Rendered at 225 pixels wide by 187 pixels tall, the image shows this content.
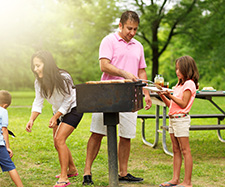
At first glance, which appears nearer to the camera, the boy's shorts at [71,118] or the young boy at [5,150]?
the young boy at [5,150]

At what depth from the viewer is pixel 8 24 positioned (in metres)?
24.4

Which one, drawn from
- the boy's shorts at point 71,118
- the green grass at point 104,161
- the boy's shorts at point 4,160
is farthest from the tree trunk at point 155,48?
the boy's shorts at point 4,160

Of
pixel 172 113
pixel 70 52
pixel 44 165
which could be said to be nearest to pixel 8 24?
pixel 70 52

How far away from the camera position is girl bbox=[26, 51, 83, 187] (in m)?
4.30

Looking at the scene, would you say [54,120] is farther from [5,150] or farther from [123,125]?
[123,125]

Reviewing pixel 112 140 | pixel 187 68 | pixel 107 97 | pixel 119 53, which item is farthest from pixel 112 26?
pixel 107 97

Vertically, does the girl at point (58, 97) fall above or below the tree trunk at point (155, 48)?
below

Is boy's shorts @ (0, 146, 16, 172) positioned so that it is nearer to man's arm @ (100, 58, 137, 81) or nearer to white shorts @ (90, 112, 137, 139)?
white shorts @ (90, 112, 137, 139)

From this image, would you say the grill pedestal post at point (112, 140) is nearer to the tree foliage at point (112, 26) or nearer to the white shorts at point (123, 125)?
the white shorts at point (123, 125)

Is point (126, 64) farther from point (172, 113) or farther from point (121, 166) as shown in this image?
point (121, 166)

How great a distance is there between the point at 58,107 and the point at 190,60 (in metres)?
1.68

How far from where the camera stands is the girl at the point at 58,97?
14.1 feet

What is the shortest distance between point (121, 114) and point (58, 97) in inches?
31.4

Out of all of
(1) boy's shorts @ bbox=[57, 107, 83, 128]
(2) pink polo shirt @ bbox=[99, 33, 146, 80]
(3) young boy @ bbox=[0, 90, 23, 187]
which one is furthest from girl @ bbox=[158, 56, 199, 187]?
(3) young boy @ bbox=[0, 90, 23, 187]
